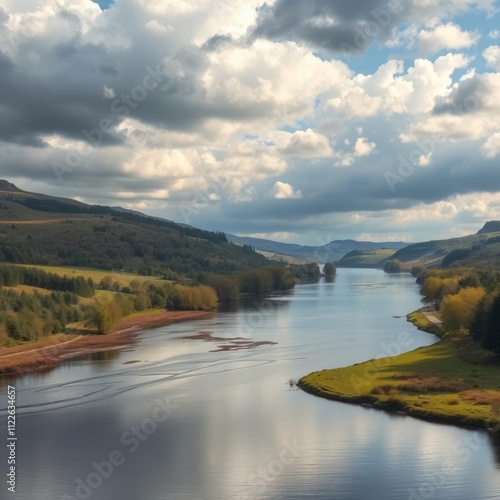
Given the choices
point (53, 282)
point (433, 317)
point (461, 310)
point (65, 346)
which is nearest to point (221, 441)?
point (461, 310)

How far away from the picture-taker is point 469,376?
6556cm

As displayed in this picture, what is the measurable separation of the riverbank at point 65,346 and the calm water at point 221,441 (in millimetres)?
6108

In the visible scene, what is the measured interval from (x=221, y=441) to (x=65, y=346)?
62.1 meters

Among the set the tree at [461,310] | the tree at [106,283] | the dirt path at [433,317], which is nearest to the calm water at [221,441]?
the tree at [461,310]

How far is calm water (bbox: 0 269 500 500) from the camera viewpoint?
39.8 meters

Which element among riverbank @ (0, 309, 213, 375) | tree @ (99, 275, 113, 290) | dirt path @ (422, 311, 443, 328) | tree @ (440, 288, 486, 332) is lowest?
riverbank @ (0, 309, 213, 375)

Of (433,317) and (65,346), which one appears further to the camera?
(433,317)

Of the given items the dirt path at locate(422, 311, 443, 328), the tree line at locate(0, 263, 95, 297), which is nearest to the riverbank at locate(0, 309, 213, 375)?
the tree line at locate(0, 263, 95, 297)

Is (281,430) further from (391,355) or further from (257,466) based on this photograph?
(391,355)

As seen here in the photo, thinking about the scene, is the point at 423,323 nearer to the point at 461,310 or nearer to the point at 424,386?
the point at 461,310

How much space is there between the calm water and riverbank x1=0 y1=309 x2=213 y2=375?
240 inches

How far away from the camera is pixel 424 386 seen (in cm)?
6203

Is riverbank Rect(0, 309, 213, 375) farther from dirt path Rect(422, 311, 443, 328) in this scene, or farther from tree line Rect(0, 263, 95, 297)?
dirt path Rect(422, 311, 443, 328)

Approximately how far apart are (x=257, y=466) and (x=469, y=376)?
103 ft
